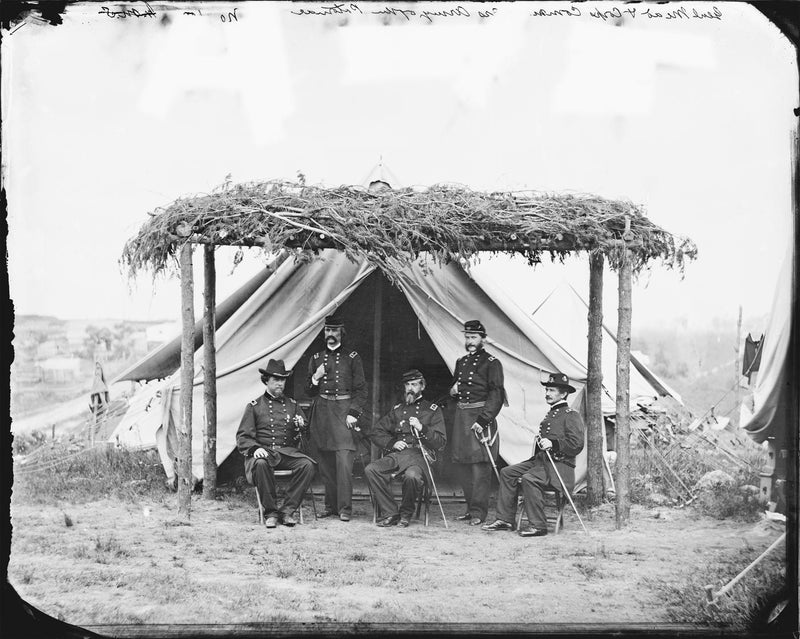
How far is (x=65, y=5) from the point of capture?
630 cm

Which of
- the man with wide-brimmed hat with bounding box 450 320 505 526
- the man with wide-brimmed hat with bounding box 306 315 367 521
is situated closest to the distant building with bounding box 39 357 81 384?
the man with wide-brimmed hat with bounding box 306 315 367 521

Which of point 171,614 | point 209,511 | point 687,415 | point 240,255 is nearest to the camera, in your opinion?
point 171,614

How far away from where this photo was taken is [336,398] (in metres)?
7.77

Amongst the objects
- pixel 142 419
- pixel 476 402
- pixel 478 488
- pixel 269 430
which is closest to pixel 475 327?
pixel 476 402

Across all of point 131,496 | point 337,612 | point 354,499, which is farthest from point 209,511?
point 337,612

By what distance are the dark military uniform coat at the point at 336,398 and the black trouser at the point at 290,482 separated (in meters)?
0.41

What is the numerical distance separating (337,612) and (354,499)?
2747 millimetres

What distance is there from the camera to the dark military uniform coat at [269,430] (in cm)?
727

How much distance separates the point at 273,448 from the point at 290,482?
322 mm

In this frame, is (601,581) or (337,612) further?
(601,581)

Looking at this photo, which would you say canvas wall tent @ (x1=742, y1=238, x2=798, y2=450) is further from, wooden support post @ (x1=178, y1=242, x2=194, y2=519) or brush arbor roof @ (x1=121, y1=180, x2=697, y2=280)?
wooden support post @ (x1=178, y1=242, x2=194, y2=519)

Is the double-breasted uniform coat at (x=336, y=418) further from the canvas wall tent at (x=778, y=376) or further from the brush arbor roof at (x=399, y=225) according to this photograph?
the canvas wall tent at (x=778, y=376)

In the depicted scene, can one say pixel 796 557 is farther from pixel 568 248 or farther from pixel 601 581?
pixel 568 248

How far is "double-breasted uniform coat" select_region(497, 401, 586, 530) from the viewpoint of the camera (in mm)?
7117
